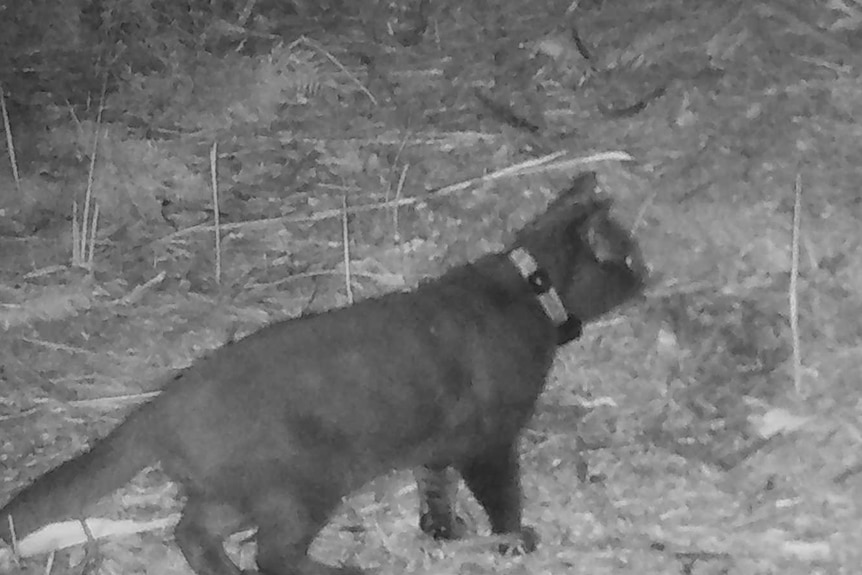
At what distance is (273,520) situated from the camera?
59 centimetres

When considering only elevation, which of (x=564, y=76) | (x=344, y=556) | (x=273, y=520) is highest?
(x=564, y=76)

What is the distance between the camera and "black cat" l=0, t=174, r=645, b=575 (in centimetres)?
59

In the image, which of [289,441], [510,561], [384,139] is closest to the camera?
[289,441]

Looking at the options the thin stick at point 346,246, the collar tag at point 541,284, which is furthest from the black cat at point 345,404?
the thin stick at point 346,246

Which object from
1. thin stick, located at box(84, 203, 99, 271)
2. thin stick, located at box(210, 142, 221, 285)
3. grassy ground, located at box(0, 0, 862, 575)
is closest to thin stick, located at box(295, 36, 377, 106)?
grassy ground, located at box(0, 0, 862, 575)

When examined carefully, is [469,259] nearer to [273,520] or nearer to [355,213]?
[355,213]

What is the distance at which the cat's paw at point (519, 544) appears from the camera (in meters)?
0.71

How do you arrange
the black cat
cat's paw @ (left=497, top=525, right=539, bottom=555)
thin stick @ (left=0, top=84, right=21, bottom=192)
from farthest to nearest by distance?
thin stick @ (left=0, top=84, right=21, bottom=192) → cat's paw @ (left=497, top=525, right=539, bottom=555) → the black cat

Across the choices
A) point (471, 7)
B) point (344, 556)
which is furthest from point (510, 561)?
point (471, 7)

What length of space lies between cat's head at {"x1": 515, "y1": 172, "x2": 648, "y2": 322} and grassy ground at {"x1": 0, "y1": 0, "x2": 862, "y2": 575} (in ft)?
0.24

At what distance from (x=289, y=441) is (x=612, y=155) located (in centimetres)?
35

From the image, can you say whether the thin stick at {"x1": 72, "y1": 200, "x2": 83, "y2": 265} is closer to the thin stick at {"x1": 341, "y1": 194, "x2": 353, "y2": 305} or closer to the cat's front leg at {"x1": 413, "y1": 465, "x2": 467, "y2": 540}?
the thin stick at {"x1": 341, "y1": 194, "x2": 353, "y2": 305}

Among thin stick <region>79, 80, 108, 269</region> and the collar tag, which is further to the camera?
thin stick <region>79, 80, 108, 269</region>

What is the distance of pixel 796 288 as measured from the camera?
0.77 metres
